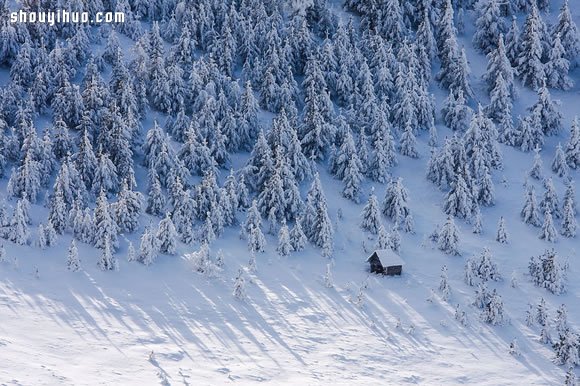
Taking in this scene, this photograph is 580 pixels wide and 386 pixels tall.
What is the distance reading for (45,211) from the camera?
130ft

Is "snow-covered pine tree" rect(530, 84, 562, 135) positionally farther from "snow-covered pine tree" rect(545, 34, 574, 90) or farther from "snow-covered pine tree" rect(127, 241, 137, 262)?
"snow-covered pine tree" rect(127, 241, 137, 262)

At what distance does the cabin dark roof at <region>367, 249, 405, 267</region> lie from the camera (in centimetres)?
3750

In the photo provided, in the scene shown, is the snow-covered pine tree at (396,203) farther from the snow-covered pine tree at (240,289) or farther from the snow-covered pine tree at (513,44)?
the snow-covered pine tree at (513,44)

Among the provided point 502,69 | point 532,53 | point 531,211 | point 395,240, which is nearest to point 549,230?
point 531,211

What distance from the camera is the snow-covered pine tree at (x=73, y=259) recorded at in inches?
1371

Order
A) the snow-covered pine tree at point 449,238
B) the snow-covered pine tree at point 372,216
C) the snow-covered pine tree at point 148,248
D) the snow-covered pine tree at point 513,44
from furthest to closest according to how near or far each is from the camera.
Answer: the snow-covered pine tree at point 513,44 < the snow-covered pine tree at point 372,216 < the snow-covered pine tree at point 449,238 < the snow-covered pine tree at point 148,248

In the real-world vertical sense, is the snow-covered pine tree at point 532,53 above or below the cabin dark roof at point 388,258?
above

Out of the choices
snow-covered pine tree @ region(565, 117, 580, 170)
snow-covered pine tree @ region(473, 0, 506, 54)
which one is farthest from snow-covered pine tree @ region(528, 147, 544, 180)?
snow-covered pine tree @ region(473, 0, 506, 54)

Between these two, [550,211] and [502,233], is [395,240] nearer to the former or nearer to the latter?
[502,233]

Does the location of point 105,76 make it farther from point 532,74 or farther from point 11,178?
point 532,74

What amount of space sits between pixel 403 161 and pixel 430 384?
69.8 ft

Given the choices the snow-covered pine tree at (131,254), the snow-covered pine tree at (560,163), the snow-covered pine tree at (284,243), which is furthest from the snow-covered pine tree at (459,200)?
the snow-covered pine tree at (131,254)

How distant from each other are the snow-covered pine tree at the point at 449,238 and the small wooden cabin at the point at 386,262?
360 centimetres

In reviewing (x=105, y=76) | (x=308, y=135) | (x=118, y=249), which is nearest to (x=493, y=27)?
(x=308, y=135)
